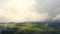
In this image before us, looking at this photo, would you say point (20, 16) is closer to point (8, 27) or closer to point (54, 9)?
Result: point (8, 27)

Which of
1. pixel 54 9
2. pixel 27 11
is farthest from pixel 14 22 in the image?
pixel 54 9

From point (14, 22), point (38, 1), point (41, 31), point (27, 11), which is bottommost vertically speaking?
point (41, 31)

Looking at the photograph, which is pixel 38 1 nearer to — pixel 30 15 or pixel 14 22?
pixel 30 15

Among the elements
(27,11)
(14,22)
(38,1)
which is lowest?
(14,22)

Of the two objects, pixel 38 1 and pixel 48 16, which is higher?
pixel 38 1

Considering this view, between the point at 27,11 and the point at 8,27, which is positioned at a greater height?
the point at 27,11

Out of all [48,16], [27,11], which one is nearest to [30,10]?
[27,11]
